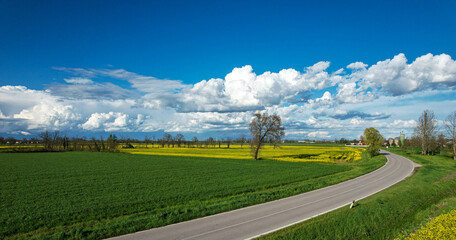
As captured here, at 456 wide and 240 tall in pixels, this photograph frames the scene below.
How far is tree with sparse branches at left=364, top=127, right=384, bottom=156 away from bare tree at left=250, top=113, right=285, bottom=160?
40.8 metres

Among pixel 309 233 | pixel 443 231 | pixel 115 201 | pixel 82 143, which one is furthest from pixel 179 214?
pixel 82 143

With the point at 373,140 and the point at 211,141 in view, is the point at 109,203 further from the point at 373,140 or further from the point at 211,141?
the point at 211,141

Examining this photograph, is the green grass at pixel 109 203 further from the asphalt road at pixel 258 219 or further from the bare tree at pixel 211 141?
the bare tree at pixel 211 141

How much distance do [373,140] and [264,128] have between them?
4879cm

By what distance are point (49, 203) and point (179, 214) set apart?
1066 centimetres

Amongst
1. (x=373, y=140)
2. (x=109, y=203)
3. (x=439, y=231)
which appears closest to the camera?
(x=439, y=231)

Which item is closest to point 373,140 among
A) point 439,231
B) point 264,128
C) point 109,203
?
point 264,128

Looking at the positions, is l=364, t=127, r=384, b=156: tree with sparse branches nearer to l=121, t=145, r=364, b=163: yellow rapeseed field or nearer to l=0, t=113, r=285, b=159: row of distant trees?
l=121, t=145, r=364, b=163: yellow rapeseed field

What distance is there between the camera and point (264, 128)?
61125mm

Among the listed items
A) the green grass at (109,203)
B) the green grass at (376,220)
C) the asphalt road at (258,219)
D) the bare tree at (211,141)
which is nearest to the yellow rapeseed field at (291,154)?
the green grass at (109,203)

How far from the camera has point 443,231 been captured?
10609mm

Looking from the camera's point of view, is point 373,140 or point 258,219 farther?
point 373,140

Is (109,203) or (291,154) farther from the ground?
(109,203)

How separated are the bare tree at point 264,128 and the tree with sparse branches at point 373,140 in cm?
4081
